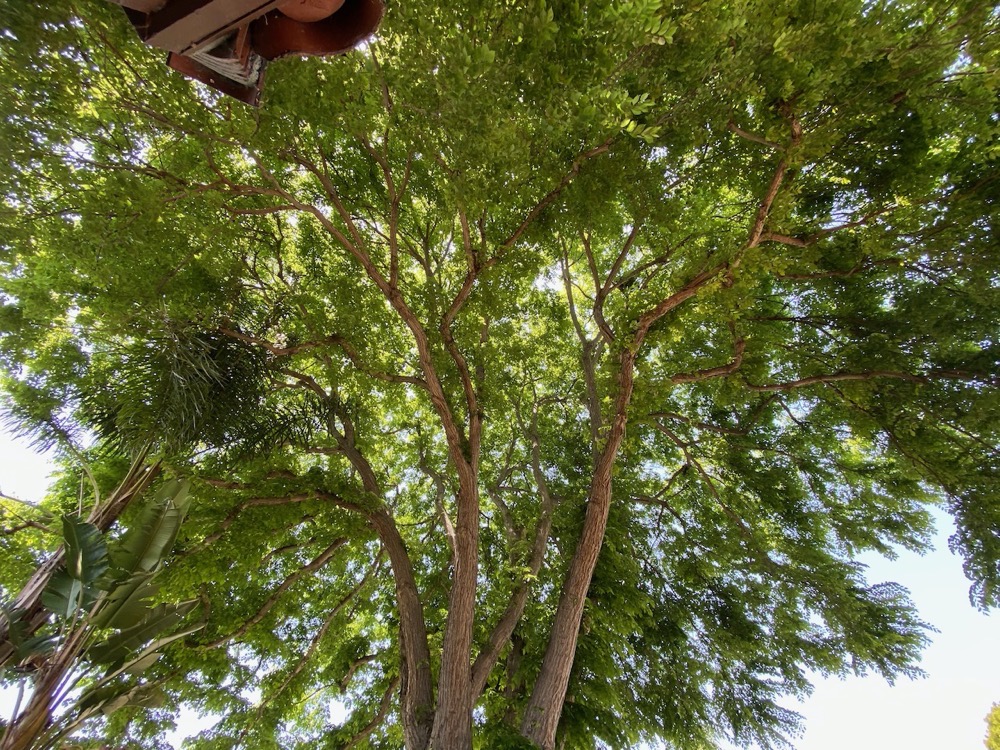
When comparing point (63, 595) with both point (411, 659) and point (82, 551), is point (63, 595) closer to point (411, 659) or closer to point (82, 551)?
point (82, 551)

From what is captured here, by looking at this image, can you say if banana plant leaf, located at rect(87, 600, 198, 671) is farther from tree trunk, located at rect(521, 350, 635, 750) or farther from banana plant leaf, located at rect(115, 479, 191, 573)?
tree trunk, located at rect(521, 350, 635, 750)

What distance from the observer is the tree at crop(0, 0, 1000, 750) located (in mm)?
3447

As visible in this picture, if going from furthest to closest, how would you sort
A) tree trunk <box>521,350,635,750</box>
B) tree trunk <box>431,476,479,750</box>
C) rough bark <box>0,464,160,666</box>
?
tree trunk <box>521,350,635,750</box>, tree trunk <box>431,476,479,750</box>, rough bark <box>0,464,160,666</box>

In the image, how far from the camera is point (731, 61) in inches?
134

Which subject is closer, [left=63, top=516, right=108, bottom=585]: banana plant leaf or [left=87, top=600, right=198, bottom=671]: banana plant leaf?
[left=63, top=516, right=108, bottom=585]: banana plant leaf

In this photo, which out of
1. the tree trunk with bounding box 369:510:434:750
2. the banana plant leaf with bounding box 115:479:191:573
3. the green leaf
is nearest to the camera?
the green leaf

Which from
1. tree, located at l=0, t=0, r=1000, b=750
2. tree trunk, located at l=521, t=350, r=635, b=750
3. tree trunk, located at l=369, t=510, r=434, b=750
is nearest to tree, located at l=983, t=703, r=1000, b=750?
tree, located at l=0, t=0, r=1000, b=750

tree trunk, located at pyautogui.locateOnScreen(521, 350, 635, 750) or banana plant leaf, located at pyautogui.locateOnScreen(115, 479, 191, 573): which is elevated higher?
tree trunk, located at pyautogui.locateOnScreen(521, 350, 635, 750)

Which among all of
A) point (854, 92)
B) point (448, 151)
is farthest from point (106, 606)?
point (854, 92)

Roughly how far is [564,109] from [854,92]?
8.86ft

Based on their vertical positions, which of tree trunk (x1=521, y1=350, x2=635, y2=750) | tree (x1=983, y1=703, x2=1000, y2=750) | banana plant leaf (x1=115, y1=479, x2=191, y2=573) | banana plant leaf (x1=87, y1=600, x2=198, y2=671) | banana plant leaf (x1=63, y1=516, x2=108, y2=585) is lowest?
banana plant leaf (x1=87, y1=600, x2=198, y2=671)

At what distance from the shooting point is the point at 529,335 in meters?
8.39

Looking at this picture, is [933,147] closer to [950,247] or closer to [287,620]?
[950,247]

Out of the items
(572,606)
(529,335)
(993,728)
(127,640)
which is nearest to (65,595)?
(127,640)
